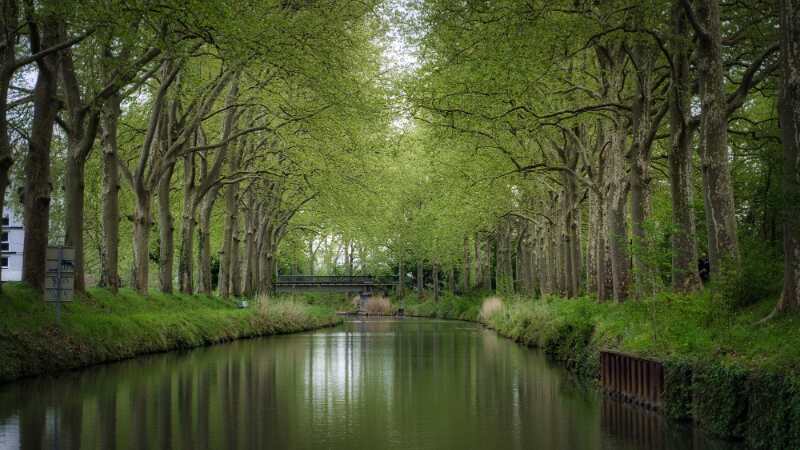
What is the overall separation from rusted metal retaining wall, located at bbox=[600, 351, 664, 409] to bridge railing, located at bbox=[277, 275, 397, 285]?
62999 mm

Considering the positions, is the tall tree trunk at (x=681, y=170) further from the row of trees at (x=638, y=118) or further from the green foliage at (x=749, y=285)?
the green foliage at (x=749, y=285)

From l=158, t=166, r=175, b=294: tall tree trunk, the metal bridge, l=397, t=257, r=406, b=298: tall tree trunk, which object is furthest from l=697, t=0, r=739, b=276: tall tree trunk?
the metal bridge

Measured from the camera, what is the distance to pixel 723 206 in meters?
14.6

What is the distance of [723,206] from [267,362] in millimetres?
12529

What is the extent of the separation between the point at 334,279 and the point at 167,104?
169 feet

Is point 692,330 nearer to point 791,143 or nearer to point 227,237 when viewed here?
point 791,143

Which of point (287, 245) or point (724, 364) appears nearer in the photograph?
point (724, 364)

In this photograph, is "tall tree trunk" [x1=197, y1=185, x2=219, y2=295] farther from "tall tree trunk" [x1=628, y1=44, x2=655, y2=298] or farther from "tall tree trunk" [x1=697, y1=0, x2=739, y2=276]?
"tall tree trunk" [x1=697, y1=0, x2=739, y2=276]

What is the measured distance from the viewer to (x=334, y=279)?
81.0 meters

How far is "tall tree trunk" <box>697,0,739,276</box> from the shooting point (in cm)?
1445

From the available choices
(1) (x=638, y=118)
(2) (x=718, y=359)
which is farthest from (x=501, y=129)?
(2) (x=718, y=359)

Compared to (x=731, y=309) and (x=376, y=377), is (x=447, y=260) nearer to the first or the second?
(x=376, y=377)

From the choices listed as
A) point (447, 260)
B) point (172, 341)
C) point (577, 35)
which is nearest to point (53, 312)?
point (172, 341)

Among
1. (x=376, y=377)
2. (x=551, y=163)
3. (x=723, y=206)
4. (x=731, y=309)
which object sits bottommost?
(x=376, y=377)
